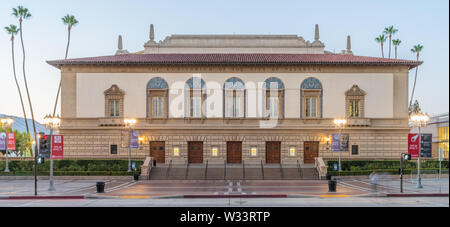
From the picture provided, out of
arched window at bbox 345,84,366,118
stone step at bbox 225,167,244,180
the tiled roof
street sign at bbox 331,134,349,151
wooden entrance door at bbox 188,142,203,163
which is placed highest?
the tiled roof

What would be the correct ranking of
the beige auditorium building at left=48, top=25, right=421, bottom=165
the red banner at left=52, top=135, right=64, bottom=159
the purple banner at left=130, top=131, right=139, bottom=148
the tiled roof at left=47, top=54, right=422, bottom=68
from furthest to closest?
the beige auditorium building at left=48, top=25, right=421, bottom=165 < the tiled roof at left=47, top=54, right=422, bottom=68 < the purple banner at left=130, top=131, right=139, bottom=148 < the red banner at left=52, top=135, right=64, bottom=159

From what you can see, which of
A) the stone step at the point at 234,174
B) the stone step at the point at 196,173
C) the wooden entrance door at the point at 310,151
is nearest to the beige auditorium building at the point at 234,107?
the wooden entrance door at the point at 310,151

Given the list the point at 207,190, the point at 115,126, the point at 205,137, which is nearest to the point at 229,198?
the point at 207,190

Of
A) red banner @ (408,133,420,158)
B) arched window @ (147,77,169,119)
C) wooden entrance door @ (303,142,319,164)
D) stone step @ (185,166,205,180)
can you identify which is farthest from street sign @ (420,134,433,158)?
arched window @ (147,77,169,119)

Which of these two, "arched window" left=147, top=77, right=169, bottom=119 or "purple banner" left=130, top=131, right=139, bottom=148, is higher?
"arched window" left=147, top=77, right=169, bottom=119

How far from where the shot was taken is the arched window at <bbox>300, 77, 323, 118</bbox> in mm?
47719

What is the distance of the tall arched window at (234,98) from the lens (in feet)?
157

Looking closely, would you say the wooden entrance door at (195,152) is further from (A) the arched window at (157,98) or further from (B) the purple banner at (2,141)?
(B) the purple banner at (2,141)

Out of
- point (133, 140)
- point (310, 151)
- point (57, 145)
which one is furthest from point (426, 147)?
point (57, 145)

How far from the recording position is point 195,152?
157 ft

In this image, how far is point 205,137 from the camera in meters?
47.6

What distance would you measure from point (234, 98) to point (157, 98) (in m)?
8.42

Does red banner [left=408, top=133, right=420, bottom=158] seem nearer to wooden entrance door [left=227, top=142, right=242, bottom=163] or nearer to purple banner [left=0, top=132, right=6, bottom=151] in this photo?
wooden entrance door [left=227, top=142, right=242, bottom=163]

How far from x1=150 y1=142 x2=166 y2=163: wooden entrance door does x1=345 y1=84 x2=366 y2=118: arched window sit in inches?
801
